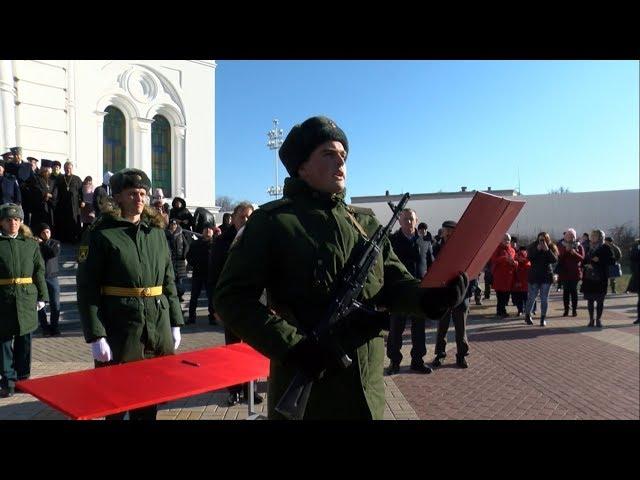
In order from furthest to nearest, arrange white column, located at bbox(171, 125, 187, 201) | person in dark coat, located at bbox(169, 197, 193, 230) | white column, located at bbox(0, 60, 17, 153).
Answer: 1. white column, located at bbox(171, 125, 187, 201)
2. person in dark coat, located at bbox(169, 197, 193, 230)
3. white column, located at bbox(0, 60, 17, 153)

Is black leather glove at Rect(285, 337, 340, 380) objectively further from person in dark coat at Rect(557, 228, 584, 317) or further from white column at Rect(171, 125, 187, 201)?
white column at Rect(171, 125, 187, 201)

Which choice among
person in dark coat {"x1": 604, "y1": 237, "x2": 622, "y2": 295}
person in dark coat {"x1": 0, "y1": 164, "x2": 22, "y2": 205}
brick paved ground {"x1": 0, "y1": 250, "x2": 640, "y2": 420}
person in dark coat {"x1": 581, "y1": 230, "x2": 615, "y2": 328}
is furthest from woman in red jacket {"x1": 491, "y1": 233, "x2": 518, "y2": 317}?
person in dark coat {"x1": 0, "y1": 164, "x2": 22, "y2": 205}

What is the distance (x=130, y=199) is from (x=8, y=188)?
960cm

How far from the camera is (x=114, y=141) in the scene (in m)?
18.9

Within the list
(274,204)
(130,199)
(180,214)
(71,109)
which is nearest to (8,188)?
(180,214)

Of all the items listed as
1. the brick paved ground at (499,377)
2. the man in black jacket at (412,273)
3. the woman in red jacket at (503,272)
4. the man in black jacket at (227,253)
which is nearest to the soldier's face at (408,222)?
the man in black jacket at (412,273)

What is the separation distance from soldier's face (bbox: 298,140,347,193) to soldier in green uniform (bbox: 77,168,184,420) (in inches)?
78.6

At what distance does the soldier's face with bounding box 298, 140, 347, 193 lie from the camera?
2039 mm

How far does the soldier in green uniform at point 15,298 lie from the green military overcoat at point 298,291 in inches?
189

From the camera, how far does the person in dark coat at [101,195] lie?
383 cm

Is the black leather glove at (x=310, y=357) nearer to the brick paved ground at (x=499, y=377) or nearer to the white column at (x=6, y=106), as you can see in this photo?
the brick paved ground at (x=499, y=377)

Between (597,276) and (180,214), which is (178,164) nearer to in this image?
(180,214)
